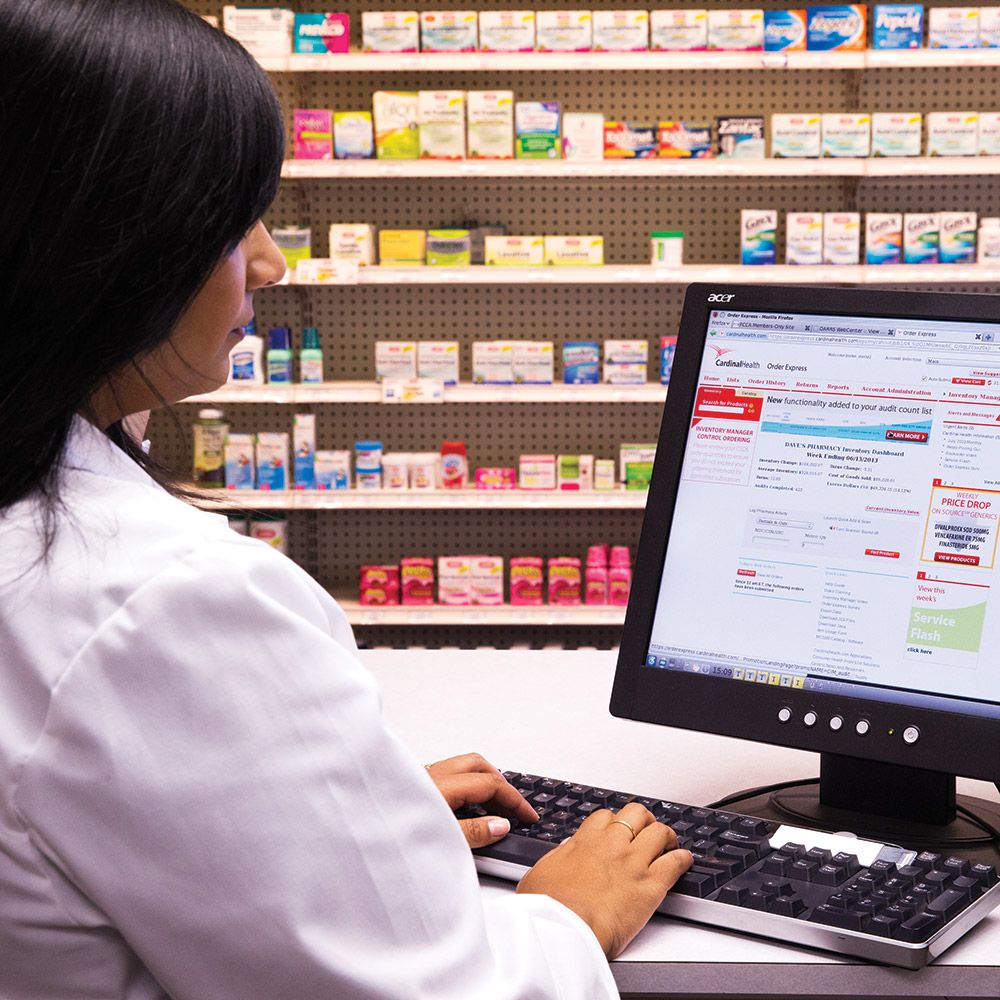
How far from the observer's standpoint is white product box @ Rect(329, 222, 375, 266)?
12.7ft

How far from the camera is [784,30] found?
12.2ft

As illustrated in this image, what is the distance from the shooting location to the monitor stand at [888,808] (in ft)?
3.46

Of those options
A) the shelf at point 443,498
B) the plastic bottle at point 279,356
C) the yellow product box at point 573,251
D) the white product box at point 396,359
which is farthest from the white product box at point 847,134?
the plastic bottle at point 279,356

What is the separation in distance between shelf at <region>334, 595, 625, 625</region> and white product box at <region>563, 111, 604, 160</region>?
141cm

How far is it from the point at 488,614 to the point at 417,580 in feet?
0.87

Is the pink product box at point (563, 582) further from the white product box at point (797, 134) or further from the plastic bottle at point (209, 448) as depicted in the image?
the white product box at point (797, 134)

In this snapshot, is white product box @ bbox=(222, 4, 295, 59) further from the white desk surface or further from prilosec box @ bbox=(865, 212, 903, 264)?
the white desk surface

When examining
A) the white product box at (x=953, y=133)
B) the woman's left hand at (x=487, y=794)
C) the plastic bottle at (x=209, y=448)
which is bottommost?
the plastic bottle at (x=209, y=448)

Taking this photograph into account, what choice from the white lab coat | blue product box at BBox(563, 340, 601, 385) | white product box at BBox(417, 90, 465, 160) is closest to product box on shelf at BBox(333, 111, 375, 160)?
white product box at BBox(417, 90, 465, 160)

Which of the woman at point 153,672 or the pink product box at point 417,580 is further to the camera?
the pink product box at point 417,580

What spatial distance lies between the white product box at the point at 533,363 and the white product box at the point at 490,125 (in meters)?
0.58

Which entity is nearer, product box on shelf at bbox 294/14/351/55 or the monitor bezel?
the monitor bezel

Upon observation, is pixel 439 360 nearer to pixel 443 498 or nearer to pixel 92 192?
pixel 443 498

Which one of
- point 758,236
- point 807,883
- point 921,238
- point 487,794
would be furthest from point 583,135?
point 807,883
